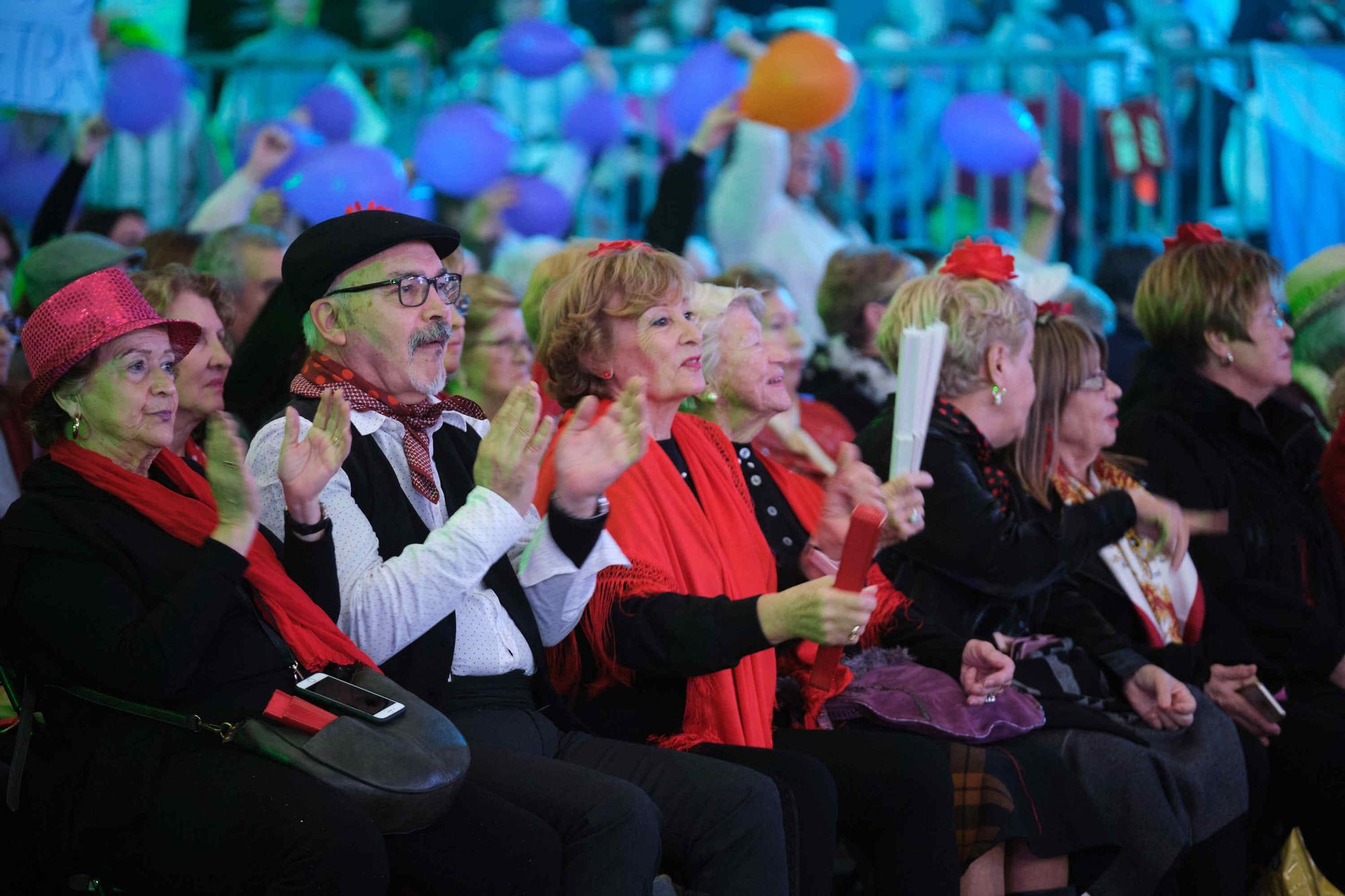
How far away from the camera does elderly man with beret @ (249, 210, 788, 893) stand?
8.14 ft

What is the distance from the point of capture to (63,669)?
7.48ft

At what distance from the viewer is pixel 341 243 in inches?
111

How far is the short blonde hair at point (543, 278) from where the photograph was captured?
387 centimetres

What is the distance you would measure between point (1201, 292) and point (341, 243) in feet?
8.41

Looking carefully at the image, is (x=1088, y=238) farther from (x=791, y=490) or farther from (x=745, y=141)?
(x=791, y=490)

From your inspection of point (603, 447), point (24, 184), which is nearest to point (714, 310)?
point (603, 447)

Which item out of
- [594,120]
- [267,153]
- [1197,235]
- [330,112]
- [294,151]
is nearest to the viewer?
[1197,235]

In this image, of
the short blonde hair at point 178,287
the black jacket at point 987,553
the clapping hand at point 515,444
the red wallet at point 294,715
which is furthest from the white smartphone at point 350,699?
the black jacket at point 987,553

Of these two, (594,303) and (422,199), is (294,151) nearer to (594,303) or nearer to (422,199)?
(422,199)

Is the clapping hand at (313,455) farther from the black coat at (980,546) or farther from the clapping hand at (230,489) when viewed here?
the black coat at (980,546)

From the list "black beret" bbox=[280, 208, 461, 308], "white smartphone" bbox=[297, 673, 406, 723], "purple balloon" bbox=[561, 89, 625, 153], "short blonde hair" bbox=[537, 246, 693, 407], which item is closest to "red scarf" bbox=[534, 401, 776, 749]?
"short blonde hair" bbox=[537, 246, 693, 407]

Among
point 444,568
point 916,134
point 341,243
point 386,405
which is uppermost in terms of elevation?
point 341,243

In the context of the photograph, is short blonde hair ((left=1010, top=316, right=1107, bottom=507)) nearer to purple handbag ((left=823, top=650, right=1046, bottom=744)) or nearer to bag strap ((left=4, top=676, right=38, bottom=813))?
purple handbag ((left=823, top=650, right=1046, bottom=744))

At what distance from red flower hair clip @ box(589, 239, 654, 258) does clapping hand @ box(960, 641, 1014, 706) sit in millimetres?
1099
